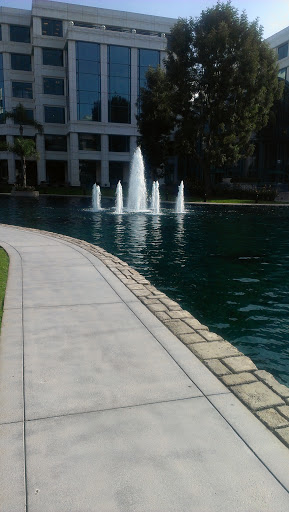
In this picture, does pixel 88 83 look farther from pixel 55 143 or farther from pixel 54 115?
pixel 55 143

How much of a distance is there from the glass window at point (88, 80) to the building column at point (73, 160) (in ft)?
9.92

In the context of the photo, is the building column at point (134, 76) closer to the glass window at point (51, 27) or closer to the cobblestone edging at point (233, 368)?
the glass window at point (51, 27)

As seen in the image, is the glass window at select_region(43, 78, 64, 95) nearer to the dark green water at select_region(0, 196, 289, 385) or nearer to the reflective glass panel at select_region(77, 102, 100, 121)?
the reflective glass panel at select_region(77, 102, 100, 121)

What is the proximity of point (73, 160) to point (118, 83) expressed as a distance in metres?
12.2

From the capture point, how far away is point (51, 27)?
56375 millimetres

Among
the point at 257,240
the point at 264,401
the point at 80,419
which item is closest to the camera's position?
the point at 80,419

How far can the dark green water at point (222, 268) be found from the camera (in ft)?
18.3

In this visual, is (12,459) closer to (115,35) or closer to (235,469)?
(235,469)

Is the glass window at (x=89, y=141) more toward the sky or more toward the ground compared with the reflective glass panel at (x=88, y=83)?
more toward the ground

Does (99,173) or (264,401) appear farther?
(99,173)

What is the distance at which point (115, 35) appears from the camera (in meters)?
52.7

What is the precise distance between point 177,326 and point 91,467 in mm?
2646

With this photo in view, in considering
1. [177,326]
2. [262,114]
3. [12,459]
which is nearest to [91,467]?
[12,459]

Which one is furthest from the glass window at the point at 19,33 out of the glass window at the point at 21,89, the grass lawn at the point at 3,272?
the grass lawn at the point at 3,272
